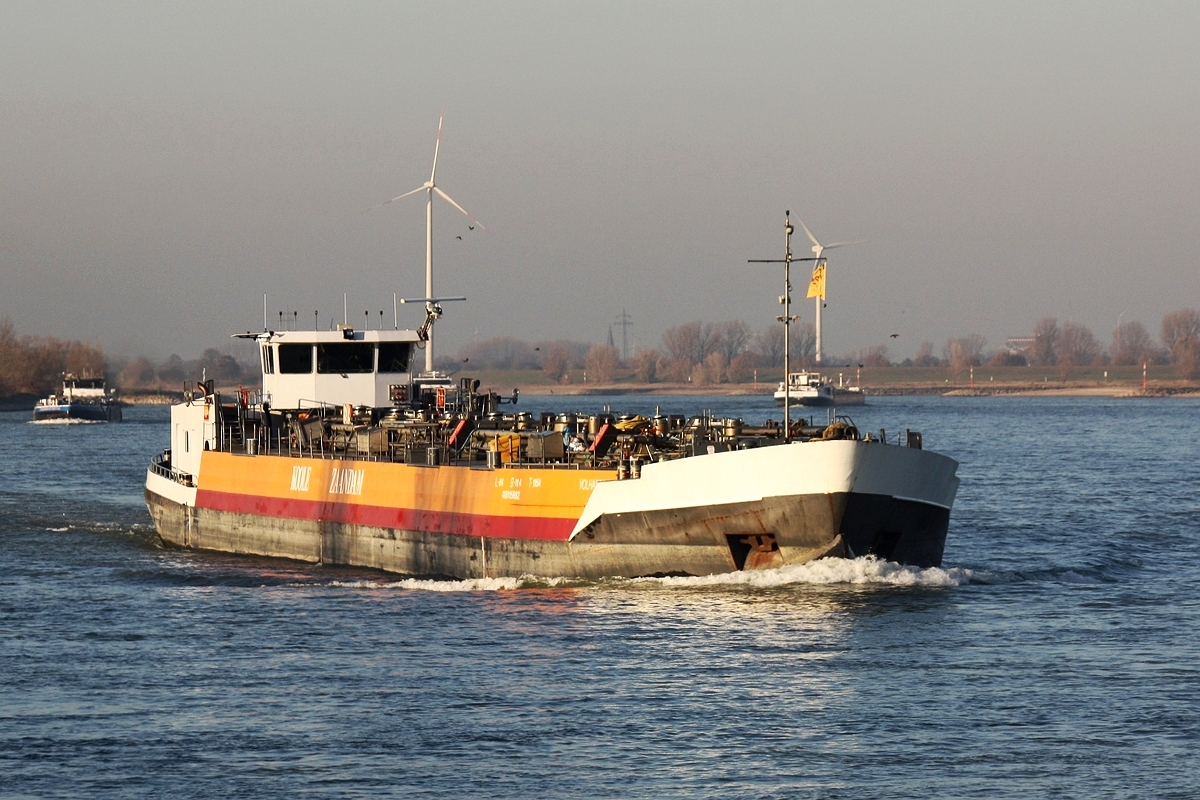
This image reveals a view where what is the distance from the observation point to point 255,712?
91.5 feet

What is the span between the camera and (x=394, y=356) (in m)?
58.9

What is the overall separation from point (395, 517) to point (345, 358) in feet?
43.4

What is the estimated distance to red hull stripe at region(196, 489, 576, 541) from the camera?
1623 inches

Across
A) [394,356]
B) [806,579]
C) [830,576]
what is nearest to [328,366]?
[394,356]

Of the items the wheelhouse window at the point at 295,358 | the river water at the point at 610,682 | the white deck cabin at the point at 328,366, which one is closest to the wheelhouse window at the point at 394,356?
the white deck cabin at the point at 328,366

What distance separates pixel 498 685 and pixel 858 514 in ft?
35.4

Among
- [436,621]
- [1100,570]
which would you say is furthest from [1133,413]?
[436,621]

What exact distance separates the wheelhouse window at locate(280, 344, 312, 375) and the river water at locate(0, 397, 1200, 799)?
1086 cm

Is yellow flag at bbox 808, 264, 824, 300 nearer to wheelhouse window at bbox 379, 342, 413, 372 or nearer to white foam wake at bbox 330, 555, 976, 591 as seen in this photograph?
white foam wake at bbox 330, 555, 976, 591

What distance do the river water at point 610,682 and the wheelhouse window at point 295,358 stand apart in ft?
35.6

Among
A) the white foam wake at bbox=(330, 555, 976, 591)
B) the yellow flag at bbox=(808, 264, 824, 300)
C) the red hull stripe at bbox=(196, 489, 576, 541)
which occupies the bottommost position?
the white foam wake at bbox=(330, 555, 976, 591)

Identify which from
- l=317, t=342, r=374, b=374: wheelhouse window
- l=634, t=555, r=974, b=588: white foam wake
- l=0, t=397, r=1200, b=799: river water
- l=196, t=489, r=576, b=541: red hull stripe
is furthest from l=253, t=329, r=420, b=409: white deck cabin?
l=634, t=555, r=974, b=588: white foam wake

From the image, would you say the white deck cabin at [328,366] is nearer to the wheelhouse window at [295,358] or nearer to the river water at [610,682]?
the wheelhouse window at [295,358]

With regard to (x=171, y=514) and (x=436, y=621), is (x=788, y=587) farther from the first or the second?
(x=171, y=514)
